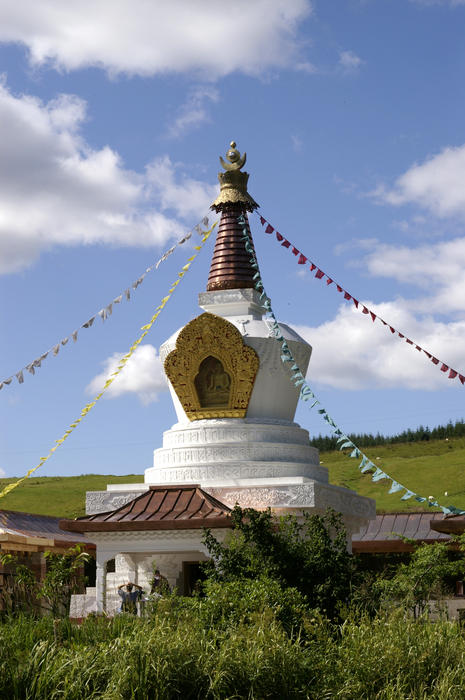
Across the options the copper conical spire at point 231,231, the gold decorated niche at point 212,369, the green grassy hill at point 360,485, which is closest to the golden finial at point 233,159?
the copper conical spire at point 231,231

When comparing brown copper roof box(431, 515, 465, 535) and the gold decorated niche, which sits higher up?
the gold decorated niche

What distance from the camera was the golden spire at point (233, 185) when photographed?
877 inches

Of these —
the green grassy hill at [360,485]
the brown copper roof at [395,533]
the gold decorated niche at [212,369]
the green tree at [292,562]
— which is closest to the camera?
the green tree at [292,562]

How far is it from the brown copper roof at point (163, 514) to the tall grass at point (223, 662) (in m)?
5.18

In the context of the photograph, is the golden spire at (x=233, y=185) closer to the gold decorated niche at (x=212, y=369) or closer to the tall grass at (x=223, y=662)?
the gold decorated niche at (x=212, y=369)

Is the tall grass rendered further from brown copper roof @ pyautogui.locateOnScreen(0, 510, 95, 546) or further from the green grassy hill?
the green grassy hill

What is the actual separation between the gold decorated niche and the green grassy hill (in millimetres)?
27874

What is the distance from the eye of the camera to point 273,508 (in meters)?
17.9

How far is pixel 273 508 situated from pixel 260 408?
312cm

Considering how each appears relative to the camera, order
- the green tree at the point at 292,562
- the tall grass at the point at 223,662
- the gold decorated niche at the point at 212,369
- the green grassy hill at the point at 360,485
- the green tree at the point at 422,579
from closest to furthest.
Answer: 1. the tall grass at the point at 223,662
2. the green tree at the point at 292,562
3. the green tree at the point at 422,579
4. the gold decorated niche at the point at 212,369
5. the green grassy hill at the point at 360,485

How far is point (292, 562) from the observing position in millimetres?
14484

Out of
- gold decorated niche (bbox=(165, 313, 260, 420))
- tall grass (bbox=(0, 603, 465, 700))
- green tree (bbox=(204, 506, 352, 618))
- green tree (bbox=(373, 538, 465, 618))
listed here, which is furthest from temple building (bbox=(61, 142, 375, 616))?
tall grass (bbox=(0, 603, 465, 700))

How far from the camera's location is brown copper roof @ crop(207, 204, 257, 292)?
72.1ft

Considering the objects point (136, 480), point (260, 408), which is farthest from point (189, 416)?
point (136, 480)
